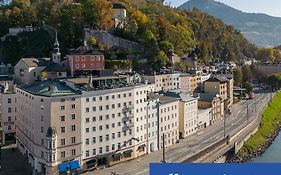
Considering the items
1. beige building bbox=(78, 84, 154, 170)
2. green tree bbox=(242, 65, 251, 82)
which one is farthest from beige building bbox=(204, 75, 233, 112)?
green tree bbox=(242, 65, 251, 82)

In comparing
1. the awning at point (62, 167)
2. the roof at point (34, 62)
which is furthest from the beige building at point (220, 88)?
the awning at point (62, 167)

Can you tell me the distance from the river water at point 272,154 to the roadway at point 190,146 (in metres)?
3.42

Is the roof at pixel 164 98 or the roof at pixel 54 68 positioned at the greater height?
the roof at pixel 54 68

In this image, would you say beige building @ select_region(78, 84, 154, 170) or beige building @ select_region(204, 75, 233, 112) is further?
beige building @ select_region(204, 75, 233, 112)

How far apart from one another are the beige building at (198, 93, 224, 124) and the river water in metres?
6.94

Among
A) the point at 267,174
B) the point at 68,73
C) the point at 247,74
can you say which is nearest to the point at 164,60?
the point at 68,73

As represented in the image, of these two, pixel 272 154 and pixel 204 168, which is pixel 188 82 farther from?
pixel 204 168

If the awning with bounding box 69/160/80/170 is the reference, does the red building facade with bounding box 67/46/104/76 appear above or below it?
above

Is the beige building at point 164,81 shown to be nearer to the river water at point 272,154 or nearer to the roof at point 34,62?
the roof at point 34,62

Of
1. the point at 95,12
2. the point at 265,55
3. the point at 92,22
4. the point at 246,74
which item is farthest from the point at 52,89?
the point at 265,55

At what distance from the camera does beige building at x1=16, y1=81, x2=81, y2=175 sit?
26016 millimetres

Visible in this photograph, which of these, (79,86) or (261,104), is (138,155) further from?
(261,104)

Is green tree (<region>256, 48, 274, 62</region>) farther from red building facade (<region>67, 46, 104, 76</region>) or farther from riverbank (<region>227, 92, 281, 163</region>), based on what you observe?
red building facade (<region>67, 46, 104, 76</region>)

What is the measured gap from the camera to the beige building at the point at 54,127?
85.4 feet
